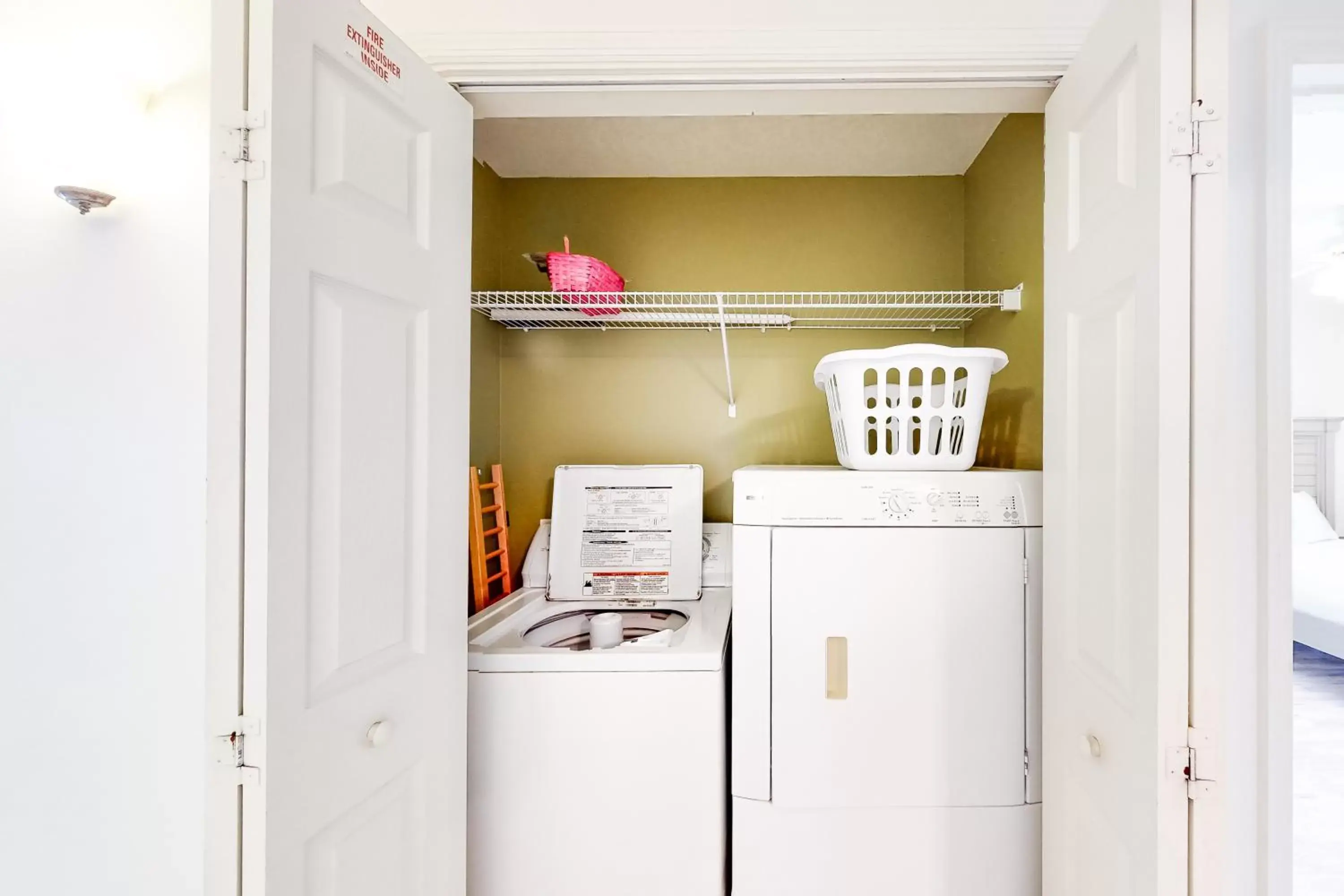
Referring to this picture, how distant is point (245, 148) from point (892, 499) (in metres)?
1.26

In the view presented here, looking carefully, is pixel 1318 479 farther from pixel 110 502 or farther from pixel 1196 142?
pixel 110 502

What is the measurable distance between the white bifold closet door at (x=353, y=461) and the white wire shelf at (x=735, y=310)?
67cm

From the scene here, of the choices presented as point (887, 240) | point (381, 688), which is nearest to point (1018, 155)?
point (887, 240)

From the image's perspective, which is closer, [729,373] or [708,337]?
[729,373]

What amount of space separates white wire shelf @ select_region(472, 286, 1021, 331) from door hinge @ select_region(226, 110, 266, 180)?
97cm

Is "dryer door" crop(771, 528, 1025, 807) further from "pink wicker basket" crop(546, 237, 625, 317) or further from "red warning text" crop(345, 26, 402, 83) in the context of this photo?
"red warning text" crop(345, 26, 402, 83)

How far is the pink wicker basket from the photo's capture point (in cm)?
175

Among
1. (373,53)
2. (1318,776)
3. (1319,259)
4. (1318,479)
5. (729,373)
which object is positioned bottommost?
(1318,776)

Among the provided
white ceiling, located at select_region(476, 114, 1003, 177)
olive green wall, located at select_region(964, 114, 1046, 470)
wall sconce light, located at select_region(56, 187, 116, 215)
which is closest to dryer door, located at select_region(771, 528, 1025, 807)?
olive green wall, located at select_region(964, 114, 1046, 470)

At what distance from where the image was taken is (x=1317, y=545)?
3971 mm

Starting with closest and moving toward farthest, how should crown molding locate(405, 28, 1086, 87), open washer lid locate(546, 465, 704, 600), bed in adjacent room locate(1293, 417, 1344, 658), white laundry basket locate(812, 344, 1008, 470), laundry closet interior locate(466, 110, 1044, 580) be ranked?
crown molding locate(405, 28, 1086, 87) < white laundry basket locate(812, 344, 1008, 470) < open washer lid locate(546, 465, 704, 600) < laundry closet interior locate(466, 110, 1044, 580) < bed in adjacent room locate(1293, 417, 1344, 658)

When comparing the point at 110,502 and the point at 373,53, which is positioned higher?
the point at 373,53

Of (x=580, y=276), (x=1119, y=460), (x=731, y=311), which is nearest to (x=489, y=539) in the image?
(x=580, y=276)

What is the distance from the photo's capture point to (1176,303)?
2.62 feet
